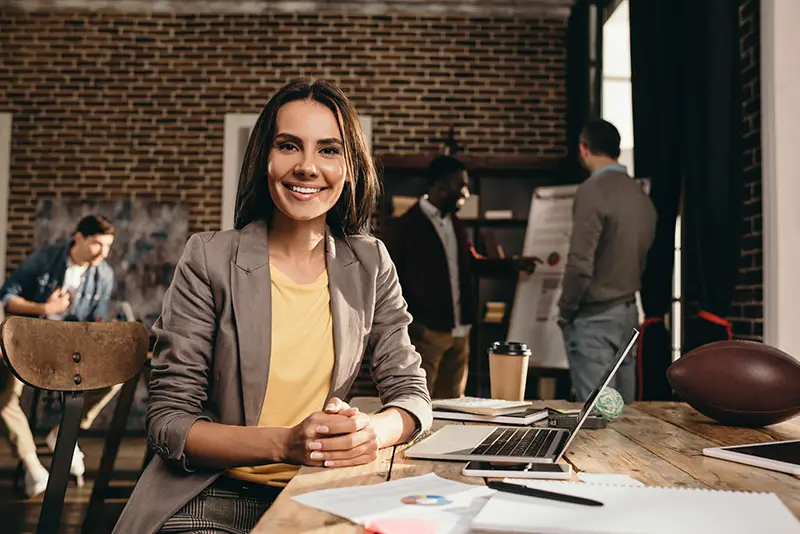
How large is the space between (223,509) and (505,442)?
514mm

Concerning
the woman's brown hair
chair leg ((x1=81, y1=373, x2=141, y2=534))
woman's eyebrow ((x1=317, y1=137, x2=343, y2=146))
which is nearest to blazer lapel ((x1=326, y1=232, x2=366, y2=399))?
the woman's brown hair

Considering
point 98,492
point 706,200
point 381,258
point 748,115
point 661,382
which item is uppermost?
point 748,115

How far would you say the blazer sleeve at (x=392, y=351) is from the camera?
147 cm

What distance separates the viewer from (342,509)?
0.85m

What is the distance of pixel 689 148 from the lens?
354 cm

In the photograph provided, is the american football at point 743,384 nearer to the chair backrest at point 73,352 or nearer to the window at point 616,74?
the chair backrest at point 73,352

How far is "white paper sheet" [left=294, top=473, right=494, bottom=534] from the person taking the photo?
814 millimetres

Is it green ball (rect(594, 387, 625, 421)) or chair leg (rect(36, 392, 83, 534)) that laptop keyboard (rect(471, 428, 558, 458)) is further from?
chair leg (rect(36, 392, 83, 534))

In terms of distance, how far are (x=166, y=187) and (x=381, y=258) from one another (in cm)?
504

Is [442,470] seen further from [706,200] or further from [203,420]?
[706,200]

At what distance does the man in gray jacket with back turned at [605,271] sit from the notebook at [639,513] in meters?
2.73

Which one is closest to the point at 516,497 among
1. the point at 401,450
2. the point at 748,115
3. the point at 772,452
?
the point at 401,450

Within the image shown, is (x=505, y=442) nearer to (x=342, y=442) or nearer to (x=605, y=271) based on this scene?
(x=342, y=442)

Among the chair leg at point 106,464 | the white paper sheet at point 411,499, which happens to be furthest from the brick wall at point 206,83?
the white paper sheet at point 411,499
